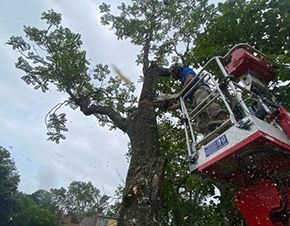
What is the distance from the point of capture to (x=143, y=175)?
12.6ft

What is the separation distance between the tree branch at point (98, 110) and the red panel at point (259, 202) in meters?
3.13

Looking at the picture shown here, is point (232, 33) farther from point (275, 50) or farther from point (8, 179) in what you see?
point (8, 179)

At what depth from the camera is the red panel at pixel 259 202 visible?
8.12ft

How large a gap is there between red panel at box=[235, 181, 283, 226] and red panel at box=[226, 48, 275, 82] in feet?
4.07

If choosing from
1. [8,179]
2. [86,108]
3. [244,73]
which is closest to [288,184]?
[244,73]

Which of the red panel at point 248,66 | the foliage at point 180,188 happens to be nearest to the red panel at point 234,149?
the red panel at point 248,66

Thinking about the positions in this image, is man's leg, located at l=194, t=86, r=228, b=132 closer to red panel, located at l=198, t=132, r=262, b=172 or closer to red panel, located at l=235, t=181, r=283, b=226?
red panel, located at l=198, t=132, r=262, b=172

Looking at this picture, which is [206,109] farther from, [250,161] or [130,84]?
[130,84]

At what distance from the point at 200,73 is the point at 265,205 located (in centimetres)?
200

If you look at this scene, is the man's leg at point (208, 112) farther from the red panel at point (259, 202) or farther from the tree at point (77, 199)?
the tree at point (77, 199)

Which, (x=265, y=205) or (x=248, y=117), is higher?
(x=248, y=117)

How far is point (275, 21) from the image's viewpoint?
19.9 feet

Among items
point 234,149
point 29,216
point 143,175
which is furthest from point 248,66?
point 29,216

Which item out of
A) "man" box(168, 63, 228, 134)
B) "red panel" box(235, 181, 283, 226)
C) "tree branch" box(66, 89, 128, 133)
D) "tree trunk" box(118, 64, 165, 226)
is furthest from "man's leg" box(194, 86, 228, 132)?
"tree branch" box(66, 89, 128, 133)
